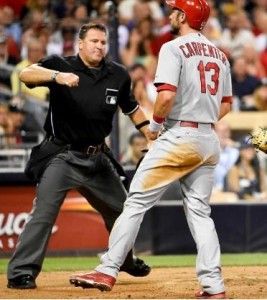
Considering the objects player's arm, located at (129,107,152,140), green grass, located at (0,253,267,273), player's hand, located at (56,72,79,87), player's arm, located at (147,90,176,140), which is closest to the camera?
player's arm, located at (147,90,176,140)

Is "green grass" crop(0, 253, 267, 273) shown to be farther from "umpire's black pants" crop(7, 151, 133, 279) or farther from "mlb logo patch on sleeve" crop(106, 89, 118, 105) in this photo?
"mlb logo patch on sleeve" crop(106, 89, 118, 105)

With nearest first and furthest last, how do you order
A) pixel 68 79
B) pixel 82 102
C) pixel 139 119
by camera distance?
1. pixel 68 79
2. pixel 82 102
3. pixel 139 119

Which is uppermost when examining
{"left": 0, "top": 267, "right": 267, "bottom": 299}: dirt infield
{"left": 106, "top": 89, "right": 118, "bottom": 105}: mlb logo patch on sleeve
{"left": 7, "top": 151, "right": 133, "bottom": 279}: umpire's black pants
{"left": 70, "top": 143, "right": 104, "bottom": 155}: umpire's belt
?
{"left": 106, "top": 89, "right": 118, "bottom": 105}: mlb logo patch on sleeve

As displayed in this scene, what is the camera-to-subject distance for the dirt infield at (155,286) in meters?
7.20

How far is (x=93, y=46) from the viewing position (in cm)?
779

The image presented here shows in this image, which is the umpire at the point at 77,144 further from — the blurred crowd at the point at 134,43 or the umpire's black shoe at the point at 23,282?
the blurred crowd at the point at 134,43

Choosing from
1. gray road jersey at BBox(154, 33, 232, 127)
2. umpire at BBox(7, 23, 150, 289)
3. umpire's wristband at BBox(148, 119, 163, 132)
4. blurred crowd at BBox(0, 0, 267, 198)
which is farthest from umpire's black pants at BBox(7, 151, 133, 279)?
blurred crowd at BBox(0, 0, 267, 198)

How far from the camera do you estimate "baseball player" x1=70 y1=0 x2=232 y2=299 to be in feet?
22.2

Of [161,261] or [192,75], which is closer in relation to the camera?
[192,75]

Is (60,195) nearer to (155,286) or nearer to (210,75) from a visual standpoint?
(155,286)

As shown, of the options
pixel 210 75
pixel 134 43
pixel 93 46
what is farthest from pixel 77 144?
pixel 134 43

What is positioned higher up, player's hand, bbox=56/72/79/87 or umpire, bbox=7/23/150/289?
player's hand, bbox=56/72/79/87

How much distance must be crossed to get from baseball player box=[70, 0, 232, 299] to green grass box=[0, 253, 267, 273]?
2.63 meters

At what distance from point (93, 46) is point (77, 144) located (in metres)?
0.80
